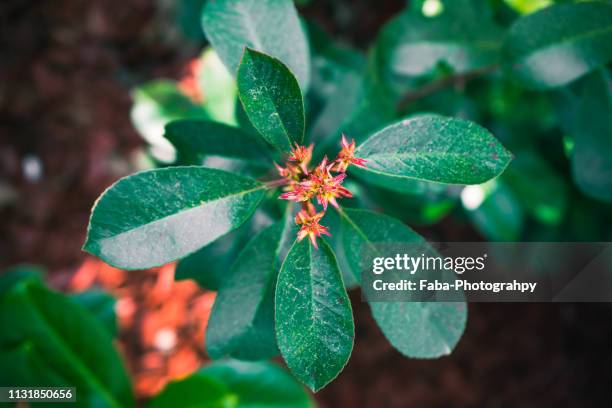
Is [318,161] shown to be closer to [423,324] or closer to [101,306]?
[423,324]

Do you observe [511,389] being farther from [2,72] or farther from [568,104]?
[2,72]

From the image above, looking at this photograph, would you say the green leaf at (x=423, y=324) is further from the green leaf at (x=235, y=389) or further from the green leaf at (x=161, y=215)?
the green leaf at (x=235, y=389)

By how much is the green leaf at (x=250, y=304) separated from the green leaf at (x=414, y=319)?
143mm

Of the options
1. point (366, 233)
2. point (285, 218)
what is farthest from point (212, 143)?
point (366, 233)

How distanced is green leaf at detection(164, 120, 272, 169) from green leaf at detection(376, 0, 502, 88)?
0.33 metres

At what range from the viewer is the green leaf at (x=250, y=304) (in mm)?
684

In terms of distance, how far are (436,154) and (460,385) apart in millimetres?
1587

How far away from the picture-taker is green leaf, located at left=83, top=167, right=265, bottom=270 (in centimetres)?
52

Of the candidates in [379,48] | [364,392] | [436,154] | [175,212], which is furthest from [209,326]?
[364,392]

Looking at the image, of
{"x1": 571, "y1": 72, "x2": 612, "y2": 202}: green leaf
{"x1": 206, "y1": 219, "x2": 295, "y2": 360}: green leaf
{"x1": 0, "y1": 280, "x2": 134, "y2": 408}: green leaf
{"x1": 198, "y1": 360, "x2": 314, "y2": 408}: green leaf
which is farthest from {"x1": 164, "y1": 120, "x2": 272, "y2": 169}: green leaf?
{"x1": 198, "y1": 360, "x2": 314, "y2": 408}: green leaf

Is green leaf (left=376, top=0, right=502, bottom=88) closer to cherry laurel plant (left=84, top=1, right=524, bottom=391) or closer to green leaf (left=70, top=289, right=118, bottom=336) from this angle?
cherry laurel plant (left=84, top=1, right=524, bottom=391)

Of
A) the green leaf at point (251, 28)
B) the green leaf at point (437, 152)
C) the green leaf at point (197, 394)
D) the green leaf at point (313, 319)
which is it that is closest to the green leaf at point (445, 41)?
the green leaf at point (251, 28)

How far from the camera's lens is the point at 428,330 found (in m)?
0.65

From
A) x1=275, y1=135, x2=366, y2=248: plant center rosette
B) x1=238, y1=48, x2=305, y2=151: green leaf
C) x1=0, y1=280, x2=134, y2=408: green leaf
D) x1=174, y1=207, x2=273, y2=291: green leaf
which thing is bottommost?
x1=0, y1=280, x2=134, y2=408: green leaf
